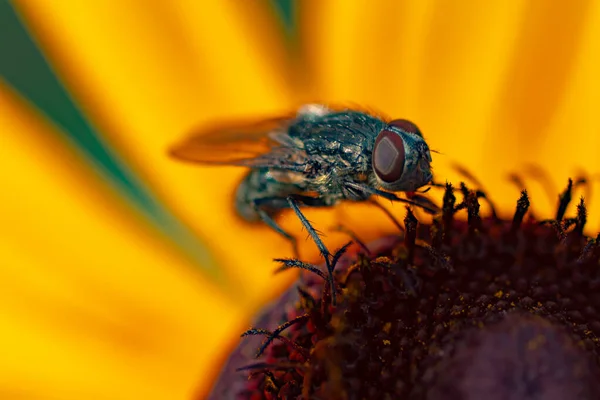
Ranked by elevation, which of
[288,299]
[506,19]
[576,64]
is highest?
[506,19]

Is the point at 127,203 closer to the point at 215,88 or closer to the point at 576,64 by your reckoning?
the point at 215,88

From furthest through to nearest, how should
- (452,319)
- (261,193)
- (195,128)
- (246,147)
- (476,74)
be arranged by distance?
(476,74) → (195,128) → (261,193) → (246,147) → (452,319)

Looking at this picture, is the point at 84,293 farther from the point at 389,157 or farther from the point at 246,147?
the point at 389,157

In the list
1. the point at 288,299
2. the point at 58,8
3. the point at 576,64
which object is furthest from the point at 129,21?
the point at 576,64

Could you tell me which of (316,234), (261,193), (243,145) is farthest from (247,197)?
(316,234)

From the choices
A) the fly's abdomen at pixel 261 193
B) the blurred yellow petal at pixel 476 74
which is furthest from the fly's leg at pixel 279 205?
the blurred yellow petal at pixel 476 74

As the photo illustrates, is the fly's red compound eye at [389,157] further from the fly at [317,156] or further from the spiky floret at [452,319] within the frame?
the spiky floret at [452,319]
